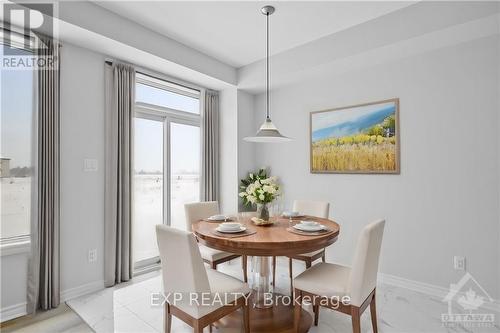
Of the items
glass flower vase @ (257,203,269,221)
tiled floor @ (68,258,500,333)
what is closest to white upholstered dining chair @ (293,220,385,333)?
tiled floor @ (68,258,500,333)

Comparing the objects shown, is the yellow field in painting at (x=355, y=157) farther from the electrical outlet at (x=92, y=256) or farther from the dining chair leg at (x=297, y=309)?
the electrical outlet at (x=92, y=256)

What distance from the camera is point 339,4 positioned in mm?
2578

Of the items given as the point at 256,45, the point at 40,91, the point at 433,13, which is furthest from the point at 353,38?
the point at 40,91

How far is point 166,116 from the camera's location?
3.81 m

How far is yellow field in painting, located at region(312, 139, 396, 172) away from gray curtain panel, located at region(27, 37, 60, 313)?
295 cm

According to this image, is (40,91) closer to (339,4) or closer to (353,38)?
(339,4)

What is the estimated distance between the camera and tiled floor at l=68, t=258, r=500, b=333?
2234 mm

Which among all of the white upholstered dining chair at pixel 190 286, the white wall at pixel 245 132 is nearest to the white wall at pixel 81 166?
the white upholstered dining chair at pixel 190 286

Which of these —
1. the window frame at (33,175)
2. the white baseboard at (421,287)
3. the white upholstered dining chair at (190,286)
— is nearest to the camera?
the white upholstered dining chair at (190,286)

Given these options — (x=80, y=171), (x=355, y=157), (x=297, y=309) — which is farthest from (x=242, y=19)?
(x=297, y=309)

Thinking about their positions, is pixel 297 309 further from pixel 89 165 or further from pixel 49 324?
pixel 89 165

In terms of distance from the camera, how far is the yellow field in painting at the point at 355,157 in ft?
10.4

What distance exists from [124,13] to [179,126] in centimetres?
158

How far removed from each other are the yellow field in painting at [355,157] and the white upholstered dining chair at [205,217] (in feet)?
5.03
